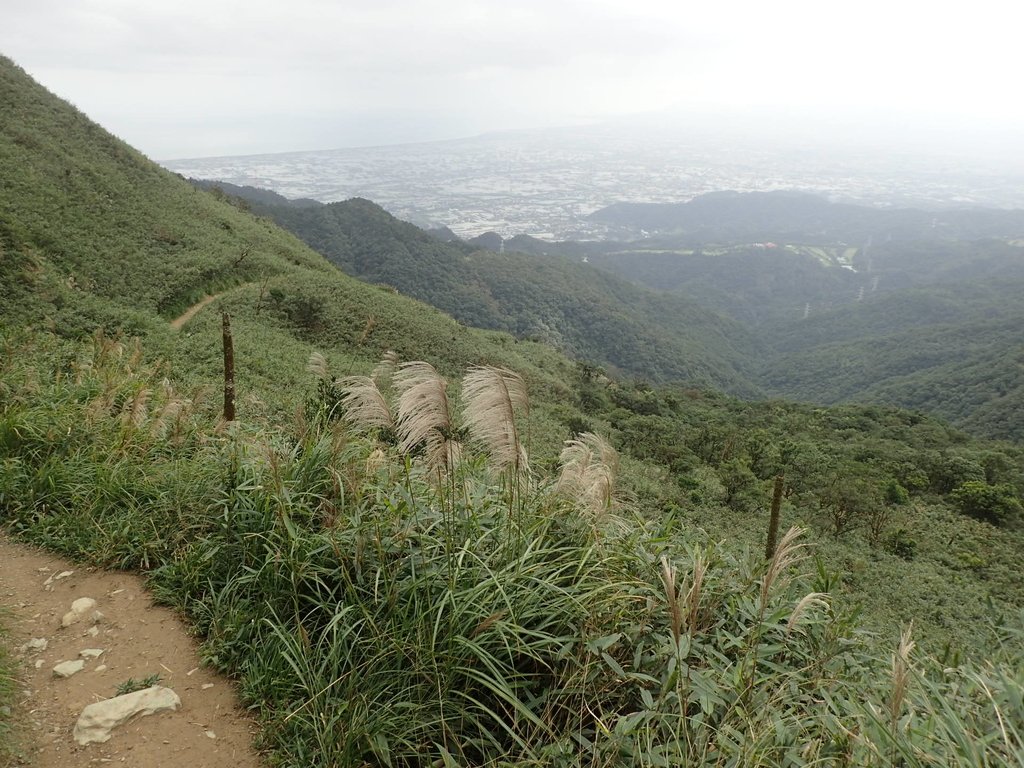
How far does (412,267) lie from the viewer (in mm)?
82562

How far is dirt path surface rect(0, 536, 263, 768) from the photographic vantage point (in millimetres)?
2361

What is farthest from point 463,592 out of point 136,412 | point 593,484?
point 136,412

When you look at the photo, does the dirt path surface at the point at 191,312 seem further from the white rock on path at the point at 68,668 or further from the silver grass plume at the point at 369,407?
the silver grass plume at the point at 369,407

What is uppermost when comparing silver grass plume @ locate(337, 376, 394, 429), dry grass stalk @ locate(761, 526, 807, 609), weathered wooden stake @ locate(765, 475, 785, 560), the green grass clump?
silver grass plume @ locate(337, 376, 394, 429)

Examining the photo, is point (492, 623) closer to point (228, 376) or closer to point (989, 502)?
point (228, 376)

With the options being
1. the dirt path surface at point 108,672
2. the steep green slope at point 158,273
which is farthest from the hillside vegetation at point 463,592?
the steep green slope at point 158,273

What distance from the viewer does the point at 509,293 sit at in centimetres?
8769

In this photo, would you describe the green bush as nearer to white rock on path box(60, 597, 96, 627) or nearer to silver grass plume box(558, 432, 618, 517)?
silver grass plume box(558, 432, 618, 517)

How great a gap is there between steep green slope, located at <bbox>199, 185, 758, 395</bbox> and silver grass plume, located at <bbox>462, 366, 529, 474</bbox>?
73.6m

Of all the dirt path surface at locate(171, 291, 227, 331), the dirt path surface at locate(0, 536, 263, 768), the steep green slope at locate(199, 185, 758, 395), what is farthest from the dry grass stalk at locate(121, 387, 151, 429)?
the steep green slope at locate(199, 185, 758, 395)

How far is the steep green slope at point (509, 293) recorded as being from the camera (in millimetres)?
80875

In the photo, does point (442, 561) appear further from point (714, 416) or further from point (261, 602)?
point (714, 416)

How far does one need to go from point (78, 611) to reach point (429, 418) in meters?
2.28

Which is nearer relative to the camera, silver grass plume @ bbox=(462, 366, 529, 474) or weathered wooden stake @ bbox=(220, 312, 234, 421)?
silver grass plume @ bbox=(462, 366, 529, 474)
